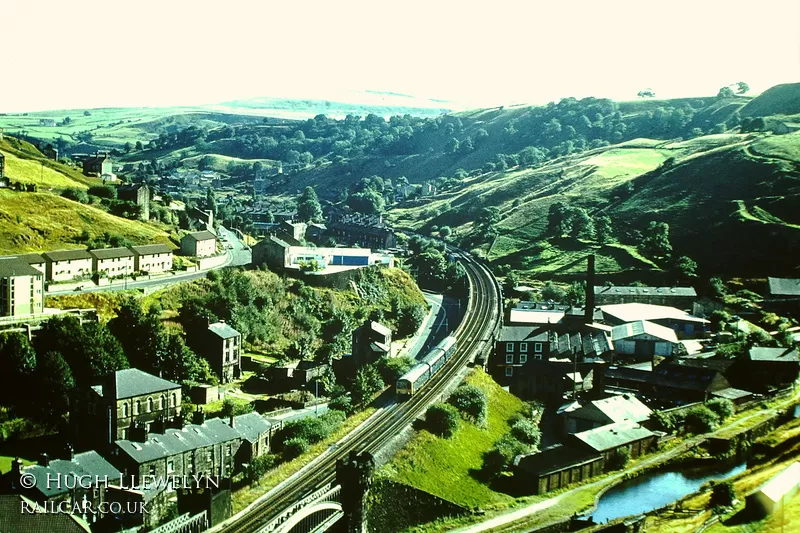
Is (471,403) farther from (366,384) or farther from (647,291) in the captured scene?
(647,291)

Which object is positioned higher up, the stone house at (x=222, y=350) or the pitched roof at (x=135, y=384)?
the pitched roof at (x=135, y=384)

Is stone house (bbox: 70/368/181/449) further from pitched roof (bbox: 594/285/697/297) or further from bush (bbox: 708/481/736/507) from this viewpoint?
pitched roof (bbox: 594/285/697/297)

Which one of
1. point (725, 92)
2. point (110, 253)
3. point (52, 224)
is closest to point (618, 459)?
point (110, 253)

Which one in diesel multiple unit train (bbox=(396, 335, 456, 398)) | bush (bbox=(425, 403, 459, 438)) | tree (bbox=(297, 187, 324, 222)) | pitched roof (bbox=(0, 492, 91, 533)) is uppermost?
pitched roof (bbox=(0, 492, 91, 533))

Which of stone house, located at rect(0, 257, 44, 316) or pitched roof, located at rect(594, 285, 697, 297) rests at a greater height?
stone house, located at rect(0, 257, 44, 316)

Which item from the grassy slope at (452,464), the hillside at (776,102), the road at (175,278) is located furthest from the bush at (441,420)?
the hillside at (776,102)

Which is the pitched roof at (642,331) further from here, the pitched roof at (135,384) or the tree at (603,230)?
the pitched roof at (135,384)

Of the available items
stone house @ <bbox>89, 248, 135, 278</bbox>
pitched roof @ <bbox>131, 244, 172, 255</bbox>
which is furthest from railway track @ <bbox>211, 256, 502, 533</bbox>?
pitched roof @ <bbox>131, 244, 172, 255</bbox>
